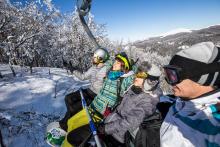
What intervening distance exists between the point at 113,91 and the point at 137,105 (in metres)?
0.91

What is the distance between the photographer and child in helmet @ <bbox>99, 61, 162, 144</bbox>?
3.04 meters

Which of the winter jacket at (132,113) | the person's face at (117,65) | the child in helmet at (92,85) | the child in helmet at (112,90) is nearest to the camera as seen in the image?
the winter jacket at (132,113)

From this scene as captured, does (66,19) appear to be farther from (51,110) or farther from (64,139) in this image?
(64,139)

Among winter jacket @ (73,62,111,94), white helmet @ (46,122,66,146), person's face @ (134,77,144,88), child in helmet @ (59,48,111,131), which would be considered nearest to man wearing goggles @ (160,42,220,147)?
person's face @ (134,77,144,88)

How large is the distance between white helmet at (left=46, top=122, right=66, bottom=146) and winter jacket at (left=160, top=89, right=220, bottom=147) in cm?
238

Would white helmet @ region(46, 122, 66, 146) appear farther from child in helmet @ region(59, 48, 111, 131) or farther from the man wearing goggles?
the man wearing goggles

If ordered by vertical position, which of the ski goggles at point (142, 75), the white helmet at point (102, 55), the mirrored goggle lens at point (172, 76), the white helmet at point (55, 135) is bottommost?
the white helmet at point (55, 135)

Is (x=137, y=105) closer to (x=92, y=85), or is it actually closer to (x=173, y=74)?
(x=173, y=74)

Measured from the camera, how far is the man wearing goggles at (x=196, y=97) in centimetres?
170

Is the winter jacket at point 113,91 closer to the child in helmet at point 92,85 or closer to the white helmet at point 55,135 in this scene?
the child in helmet at point 92,85

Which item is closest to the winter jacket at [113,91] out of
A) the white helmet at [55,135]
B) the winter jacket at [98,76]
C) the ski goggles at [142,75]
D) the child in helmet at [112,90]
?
the child in helmet at [112,90]

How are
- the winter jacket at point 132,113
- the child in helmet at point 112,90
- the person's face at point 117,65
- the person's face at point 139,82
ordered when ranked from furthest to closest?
the person's face at point 117,65 < the child in helmet at point 112,90 < the person's face at point 139,82 < the winter jacket at point 132,113

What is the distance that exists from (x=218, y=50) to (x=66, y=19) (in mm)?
41057

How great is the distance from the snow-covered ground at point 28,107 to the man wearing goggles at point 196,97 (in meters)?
6.28
